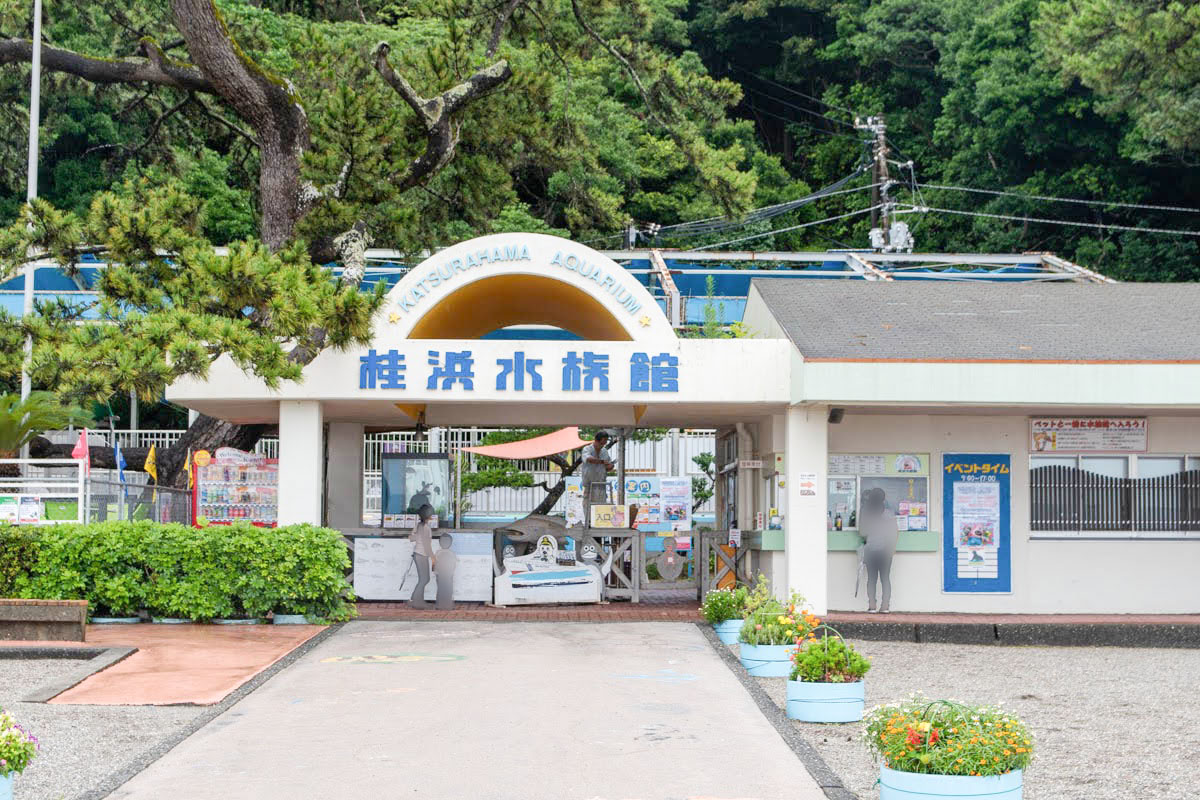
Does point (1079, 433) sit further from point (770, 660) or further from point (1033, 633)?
point (770, 660)

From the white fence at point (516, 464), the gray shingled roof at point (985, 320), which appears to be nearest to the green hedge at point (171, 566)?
the gray shingled roof at point (985, 320)

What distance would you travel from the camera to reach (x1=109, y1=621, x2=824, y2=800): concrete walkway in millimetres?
7996

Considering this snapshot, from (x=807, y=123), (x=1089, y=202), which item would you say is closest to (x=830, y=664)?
(x=1089, y=202)

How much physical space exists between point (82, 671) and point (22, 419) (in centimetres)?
634

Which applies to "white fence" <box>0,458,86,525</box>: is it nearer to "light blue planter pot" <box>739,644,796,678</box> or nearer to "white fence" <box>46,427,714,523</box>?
"light blue planter pot" <box>739,644,796,678</box>

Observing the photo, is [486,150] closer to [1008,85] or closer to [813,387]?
[813,387]

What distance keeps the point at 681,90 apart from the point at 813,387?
9.54m

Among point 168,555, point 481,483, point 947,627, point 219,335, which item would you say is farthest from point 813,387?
point 481,483

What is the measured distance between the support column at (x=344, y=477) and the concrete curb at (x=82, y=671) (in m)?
7.24

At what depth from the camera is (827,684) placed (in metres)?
10.3

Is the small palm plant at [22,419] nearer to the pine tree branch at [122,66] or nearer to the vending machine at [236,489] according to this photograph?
the vending machine at [236,489]

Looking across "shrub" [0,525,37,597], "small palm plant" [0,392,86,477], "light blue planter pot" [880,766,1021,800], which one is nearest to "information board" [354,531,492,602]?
"small palm plant" [0,392,86,477]

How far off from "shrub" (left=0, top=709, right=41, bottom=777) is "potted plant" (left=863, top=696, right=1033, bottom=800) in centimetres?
441

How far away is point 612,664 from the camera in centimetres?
1285
